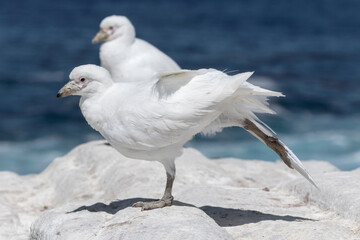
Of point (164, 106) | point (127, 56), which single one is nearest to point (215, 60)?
point (127, 56)

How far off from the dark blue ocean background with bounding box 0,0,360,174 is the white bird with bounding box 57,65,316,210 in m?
8.19

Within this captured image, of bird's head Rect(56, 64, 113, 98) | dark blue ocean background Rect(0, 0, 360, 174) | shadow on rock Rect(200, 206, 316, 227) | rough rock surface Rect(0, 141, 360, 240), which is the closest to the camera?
rough rock surface Rect(0, 141, 360, 240)

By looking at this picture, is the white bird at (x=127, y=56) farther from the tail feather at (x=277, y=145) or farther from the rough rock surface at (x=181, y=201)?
the tail feather at (x=277, y=145)

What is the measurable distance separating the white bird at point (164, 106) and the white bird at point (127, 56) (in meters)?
3.61

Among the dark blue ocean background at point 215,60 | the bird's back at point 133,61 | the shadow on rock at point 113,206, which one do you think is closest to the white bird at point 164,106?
the shadow on rock at point 113,206

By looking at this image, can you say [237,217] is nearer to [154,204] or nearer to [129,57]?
[154,204]

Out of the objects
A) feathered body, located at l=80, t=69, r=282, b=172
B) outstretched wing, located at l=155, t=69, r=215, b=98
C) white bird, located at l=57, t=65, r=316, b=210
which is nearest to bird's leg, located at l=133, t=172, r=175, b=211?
white bird, located at l=57, t=65, r=316, b=210

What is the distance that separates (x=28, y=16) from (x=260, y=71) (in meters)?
16.1

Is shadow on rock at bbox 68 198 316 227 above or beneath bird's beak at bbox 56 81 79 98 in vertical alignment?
beneath

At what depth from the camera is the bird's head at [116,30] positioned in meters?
10.3

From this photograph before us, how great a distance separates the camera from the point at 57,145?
1513cm

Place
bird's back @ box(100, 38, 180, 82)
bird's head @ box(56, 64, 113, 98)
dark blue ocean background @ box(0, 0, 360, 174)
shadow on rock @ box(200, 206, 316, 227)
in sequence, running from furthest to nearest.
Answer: dark blue ocean background @ box(0, 0, 360, 174), bird's back @ box(100, 38, 180, 82), shadow on rock @ box(200, 206, 316, 227), bird's head @ box(56, 64, 113, 98)

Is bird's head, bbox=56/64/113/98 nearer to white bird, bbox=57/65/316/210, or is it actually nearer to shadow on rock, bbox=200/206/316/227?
white bird, bbox=57/65/316/210

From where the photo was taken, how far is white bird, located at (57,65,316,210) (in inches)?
207
